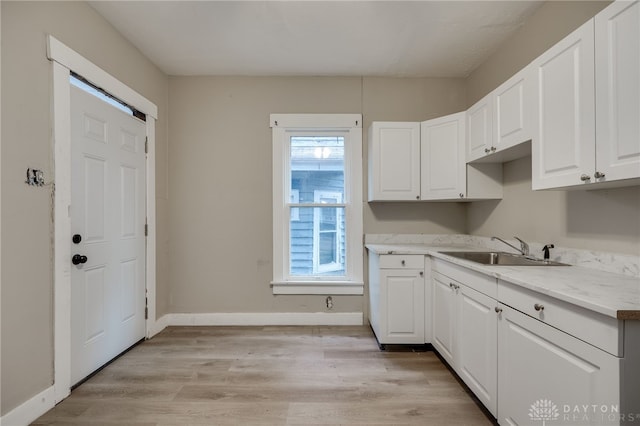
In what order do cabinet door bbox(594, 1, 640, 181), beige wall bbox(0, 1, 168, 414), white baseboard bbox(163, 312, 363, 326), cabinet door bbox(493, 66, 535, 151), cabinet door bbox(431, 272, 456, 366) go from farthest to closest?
white baseboard bbox(163, 312, 363, 326) → cabinet door bbox(431, 272, 456, 366) → cabinet door bbox(493, 66, 535, 151) → beige wall bbox(0, 1, 168, 414) → cabinet door bbox(594, 1, 640, 181)

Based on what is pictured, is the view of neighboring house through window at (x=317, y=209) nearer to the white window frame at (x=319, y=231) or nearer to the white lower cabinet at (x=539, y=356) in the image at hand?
the white window frame at (x=319, y=231)

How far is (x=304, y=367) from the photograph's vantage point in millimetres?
2217

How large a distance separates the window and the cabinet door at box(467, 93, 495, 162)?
112cm

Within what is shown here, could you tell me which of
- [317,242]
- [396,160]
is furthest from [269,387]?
[396,160]

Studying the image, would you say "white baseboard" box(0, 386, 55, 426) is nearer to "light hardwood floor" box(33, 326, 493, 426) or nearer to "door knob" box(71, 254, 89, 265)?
"light hardwood floor" box(33, 326, 493, 426)

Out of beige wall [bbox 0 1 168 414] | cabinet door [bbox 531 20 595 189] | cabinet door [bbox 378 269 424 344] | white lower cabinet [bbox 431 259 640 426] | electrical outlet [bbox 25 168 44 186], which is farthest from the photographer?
cabinet door [bbox 378 269 424 344]

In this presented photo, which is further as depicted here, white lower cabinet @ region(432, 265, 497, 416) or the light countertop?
white lower cabinet @ region(432, 265, 497, 416)

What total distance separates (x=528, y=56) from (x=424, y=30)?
87cm

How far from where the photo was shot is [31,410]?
1.63 meters

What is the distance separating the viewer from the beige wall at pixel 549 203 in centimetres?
153

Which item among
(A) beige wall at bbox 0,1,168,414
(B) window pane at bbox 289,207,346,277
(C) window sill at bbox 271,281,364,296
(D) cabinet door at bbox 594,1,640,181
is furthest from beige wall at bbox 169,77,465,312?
(D) cabinet door at bbox 594,1,640,181

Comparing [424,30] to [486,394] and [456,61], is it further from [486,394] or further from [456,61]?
[486,394]

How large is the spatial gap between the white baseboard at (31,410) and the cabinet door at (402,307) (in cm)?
240

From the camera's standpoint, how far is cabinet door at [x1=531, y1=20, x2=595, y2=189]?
1.35 metres
